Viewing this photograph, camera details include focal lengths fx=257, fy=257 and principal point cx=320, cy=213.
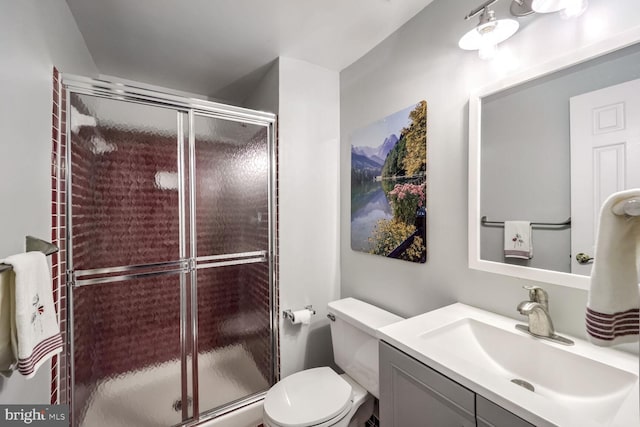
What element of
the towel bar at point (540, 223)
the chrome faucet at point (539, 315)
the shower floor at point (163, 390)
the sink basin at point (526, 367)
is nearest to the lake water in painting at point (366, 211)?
the towel bar at point (540, 223)

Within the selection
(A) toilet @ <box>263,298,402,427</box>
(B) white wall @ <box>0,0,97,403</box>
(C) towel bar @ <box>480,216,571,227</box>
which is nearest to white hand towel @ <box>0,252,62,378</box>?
(B) white wall @ <box>0,0,97,403</box>

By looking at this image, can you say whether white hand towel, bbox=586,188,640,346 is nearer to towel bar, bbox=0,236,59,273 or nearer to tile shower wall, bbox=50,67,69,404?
towel bar, bbox=0,236,59,273

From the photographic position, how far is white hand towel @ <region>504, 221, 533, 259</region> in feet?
3.26

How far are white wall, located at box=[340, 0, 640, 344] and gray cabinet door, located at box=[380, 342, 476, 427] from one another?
0.50 m

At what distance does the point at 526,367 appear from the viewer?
894mm

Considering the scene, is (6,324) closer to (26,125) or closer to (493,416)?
(26,125)

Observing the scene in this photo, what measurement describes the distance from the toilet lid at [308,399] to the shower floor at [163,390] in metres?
0.45

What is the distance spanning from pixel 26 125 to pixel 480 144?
176cm

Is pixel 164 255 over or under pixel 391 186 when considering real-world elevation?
under

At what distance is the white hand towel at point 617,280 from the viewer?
47 cm

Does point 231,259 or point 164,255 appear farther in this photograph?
point 231,259

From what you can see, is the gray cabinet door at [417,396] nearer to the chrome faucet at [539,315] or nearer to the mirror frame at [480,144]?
the chrome faucet at [539,315]

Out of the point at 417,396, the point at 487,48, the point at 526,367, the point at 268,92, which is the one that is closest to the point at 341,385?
the point at 417,396

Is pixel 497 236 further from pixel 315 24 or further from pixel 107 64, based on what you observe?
pixel 107 64
